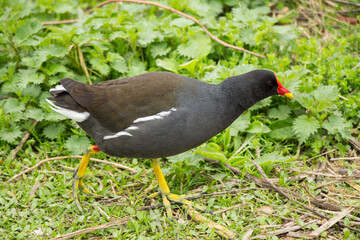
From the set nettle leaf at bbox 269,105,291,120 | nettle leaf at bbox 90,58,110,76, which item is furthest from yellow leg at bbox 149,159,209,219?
nettle leaf at bbox 90,58,110,76

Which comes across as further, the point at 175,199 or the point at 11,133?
the point at 11,133

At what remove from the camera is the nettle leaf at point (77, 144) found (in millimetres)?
4090

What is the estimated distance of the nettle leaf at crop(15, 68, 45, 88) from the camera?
4301 millimetres

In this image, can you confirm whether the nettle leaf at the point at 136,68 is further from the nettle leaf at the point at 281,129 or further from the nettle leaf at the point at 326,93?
the nettle leaf at the point at 326,93

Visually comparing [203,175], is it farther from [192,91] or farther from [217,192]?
[192,91]

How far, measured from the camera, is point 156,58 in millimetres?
4977

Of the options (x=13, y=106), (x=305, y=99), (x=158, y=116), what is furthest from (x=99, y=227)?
(x=305, y=99)

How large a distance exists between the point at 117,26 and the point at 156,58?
2.00 ft

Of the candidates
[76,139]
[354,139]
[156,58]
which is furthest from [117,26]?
[354,139]

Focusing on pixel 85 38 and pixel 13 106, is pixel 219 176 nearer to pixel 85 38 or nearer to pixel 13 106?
pixel 85 38

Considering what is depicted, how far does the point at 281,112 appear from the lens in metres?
4.19

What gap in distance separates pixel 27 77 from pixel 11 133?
64 cm

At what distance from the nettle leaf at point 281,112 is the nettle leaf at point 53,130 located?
7.32ft

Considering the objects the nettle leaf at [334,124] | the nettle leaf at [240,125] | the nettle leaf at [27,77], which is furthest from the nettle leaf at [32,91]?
the nettle leaf at [334,124]
